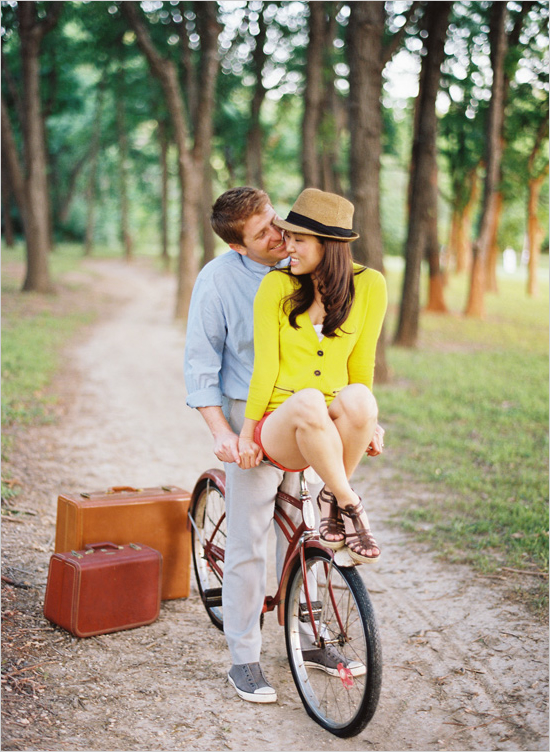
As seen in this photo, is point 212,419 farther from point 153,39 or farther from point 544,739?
point 153,39

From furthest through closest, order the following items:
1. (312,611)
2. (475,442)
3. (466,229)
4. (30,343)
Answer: (466,229) → (30,343) → (475,442) → (312,611)

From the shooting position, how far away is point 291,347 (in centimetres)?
325

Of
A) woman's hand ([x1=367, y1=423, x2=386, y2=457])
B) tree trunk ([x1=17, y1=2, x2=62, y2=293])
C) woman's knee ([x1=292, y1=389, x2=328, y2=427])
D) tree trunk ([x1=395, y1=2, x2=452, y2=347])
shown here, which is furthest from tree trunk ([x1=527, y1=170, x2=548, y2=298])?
woman's knee ([x1=292, y1=389, x2=328, y2=427])

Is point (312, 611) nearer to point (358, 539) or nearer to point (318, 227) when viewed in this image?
point (358, 539)

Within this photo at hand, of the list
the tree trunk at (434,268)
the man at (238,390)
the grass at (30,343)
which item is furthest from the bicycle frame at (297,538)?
the tree trunk at (434,268)

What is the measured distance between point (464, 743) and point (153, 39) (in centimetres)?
2068

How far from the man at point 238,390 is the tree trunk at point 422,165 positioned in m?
11.9

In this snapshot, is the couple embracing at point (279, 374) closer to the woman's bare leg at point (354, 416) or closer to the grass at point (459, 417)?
the woman's bare leg at point (354, 416)

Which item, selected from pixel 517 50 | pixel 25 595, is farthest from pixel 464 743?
pixel 517 50

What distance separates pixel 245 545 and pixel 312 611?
16.8 inches

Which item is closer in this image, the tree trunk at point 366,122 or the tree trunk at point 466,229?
the tree trunk at point 366,122

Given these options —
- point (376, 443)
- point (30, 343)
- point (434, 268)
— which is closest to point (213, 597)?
point (376, 443)

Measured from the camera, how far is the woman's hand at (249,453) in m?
3.32

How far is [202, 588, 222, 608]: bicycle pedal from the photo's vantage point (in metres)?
4.30
